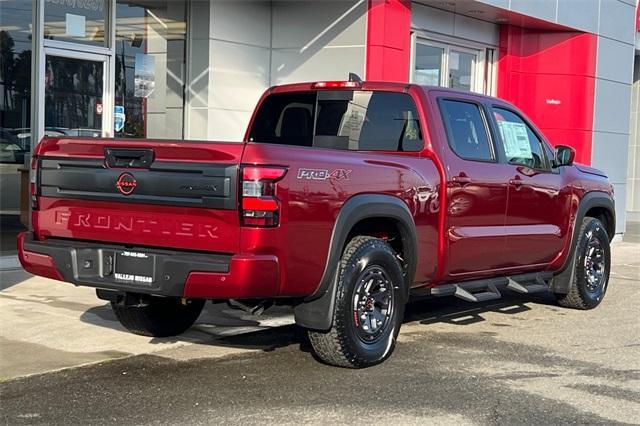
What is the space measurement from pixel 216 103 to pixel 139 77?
1.18m

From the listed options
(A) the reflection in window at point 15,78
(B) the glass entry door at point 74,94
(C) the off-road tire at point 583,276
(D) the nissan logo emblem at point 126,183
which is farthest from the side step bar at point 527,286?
(A) the reflection in window at point 15,78

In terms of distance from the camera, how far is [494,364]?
6.17 meters

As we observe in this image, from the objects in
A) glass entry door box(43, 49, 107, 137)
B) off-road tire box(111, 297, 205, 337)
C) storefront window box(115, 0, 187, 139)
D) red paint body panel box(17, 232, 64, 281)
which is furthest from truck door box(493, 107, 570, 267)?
storefront window box(115, 0, 187, 139)

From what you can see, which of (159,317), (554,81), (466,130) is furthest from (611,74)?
(159,317)

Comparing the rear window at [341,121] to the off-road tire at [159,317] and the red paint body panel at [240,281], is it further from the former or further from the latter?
the red paint body panel at [240,281]

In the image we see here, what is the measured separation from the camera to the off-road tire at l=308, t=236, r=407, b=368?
557 centimetres

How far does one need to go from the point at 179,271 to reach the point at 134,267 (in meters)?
0.37

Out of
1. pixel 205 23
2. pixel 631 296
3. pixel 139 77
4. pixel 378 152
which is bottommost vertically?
pixel 631 296

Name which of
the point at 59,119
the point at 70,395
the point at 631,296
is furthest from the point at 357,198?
the point at 59,119

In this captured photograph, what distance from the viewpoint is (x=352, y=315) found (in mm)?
5637

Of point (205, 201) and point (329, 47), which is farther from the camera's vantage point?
point (329, 47)

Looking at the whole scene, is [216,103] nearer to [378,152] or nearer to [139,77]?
[139,77]

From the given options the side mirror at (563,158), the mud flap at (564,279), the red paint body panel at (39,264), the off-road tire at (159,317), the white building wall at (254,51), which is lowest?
the off-road tire at (159,317)

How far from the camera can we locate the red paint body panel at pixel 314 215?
4973mm
